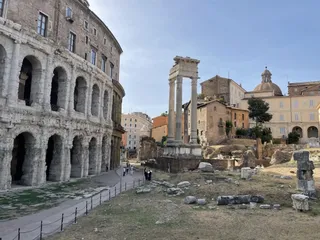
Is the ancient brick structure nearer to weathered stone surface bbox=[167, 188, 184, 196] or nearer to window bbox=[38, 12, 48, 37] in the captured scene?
window bbox=[38, 12, 48, 37]

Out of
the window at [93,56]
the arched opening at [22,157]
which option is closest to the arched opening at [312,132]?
the window at [93,56]

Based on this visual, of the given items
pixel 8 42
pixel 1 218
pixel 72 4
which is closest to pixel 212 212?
pixel 1 218

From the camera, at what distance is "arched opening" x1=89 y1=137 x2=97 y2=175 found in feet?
87.1

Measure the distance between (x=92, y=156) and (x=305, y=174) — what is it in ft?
61.7

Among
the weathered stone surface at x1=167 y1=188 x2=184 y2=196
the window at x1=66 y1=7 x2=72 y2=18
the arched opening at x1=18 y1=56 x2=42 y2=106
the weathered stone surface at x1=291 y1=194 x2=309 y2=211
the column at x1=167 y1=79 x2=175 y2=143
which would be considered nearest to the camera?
the weathered stone surface at x1=291 y1=194 x2=309 y2=211

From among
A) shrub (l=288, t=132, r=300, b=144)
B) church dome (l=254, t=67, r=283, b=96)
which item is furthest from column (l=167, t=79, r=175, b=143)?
church dome (l=254, t=67, r=283, b=96)

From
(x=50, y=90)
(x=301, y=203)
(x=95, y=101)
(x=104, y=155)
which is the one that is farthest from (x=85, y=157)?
(x=301, y=203)

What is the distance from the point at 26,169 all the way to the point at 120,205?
30.1ft

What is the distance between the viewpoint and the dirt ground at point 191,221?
8328 mm

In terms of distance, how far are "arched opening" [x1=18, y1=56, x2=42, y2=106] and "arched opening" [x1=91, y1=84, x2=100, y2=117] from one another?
22.6 ft

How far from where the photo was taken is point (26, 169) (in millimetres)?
18438

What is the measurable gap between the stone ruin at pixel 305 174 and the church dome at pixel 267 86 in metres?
64.5

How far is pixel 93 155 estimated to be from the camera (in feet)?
→ 88.2

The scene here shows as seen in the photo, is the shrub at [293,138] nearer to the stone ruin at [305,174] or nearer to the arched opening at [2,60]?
the stone ruin at [305,174]
